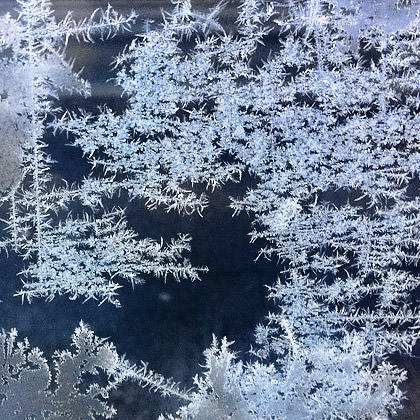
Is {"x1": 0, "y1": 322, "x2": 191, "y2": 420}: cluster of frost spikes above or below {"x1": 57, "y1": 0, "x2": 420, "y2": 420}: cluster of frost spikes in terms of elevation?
below

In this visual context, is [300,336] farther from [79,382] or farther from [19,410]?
[19,410]

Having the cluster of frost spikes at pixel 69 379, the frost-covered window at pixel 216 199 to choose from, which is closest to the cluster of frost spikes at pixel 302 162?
the frost-covered window at pixel 216 199

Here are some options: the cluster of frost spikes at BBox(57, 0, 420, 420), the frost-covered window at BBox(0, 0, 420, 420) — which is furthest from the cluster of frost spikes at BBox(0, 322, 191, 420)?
the cluster of frost spikes at BBox(57, 0, 420, 420)

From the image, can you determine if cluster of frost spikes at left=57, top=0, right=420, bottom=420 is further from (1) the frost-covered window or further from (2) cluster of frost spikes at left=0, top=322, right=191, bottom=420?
(2) cluster of frost spikes at left=0, top=322, right=191, bottom=420

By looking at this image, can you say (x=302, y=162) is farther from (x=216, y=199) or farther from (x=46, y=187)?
(x=46, y=187)

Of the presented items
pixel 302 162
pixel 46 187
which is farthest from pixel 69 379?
pixel 302 162

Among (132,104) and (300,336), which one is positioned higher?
(132,104)

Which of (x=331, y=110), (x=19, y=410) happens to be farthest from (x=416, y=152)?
(x=19, y=410)

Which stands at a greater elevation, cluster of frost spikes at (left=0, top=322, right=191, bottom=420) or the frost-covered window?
the frost-covered window

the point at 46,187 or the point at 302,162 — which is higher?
the point at 302,162
